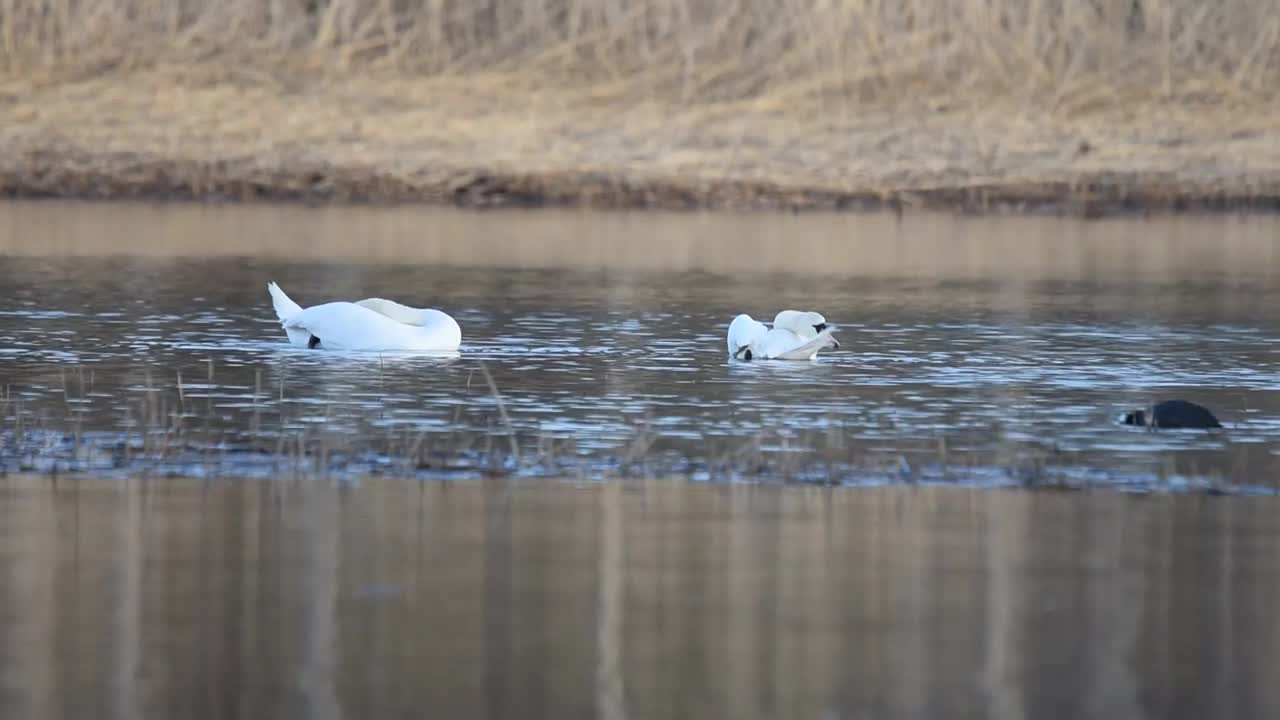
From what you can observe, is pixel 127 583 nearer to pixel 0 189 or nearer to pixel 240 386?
pixel 240 386

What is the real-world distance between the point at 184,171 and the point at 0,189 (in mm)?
1941

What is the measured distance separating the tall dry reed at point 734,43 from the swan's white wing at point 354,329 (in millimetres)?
17865

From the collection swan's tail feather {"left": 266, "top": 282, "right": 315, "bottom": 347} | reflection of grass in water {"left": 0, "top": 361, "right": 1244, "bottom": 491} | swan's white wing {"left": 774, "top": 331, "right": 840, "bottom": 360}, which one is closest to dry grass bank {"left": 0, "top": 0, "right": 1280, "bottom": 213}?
swan's tail feather {"left": 266, "top": 282, "right": 315, "bottom": 347}

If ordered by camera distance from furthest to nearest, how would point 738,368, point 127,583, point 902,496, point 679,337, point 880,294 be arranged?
point 880,294 → point 679,337 → point 738,368 → point 902,496 → point 127,583

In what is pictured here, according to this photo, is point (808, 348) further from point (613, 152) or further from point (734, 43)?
point (734, 43)

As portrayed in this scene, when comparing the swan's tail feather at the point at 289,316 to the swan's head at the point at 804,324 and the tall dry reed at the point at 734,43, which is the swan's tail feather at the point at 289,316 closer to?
the swan's head at the point at 804,324

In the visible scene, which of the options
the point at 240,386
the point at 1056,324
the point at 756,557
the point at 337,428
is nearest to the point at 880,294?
the point at 1056,324

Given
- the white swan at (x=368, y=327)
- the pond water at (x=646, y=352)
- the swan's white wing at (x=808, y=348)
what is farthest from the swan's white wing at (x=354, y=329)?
the swan's white wing at (x=808, y=348)

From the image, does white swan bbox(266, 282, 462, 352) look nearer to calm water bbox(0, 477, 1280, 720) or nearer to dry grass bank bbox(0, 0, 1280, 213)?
calm water bbox(0, 477, 1280, 720)

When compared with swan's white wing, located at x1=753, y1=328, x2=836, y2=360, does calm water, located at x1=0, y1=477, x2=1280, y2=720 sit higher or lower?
lower

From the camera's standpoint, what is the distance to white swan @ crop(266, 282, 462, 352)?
52.5ft

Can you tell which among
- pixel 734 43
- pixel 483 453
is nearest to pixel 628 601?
pixel 483 453

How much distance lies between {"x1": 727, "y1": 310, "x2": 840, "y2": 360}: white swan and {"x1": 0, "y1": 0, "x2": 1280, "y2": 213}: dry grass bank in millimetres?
14896

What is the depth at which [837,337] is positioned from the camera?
58.1 ft
